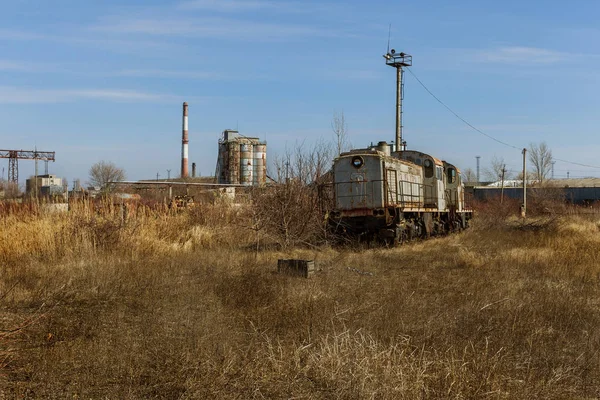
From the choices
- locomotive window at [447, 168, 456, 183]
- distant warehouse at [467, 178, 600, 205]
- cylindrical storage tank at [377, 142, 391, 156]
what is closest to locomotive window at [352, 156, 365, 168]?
cylindrical storage tank at [377, 142, 391, 156]

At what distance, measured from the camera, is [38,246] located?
11961 mm

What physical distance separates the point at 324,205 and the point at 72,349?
1227 centimetres

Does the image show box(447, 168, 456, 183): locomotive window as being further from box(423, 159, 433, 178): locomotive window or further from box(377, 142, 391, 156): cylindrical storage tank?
box(377, 142, 391, 156): cylindrical storage tank

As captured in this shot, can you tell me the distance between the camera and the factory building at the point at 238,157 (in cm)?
5353

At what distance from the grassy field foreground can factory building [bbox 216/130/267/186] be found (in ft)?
129

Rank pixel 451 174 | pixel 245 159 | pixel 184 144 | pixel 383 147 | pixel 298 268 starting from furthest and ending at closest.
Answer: pixel 184 144 → pixel 245 159 → pixel 451 174 → pixel 383 147 → pixel 298 268

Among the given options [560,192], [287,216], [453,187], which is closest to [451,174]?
[453,187]

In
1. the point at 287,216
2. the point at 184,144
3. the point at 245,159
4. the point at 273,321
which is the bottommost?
the point at 273,321

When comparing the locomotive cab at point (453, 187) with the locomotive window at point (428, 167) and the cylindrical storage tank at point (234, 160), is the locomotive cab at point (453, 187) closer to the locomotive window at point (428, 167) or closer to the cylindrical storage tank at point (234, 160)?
the locomotive window at point (428, 167)

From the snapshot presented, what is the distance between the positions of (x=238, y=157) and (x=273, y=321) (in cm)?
4736

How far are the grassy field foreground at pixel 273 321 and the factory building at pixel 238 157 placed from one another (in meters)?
39.2

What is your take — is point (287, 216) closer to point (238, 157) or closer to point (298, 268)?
point (298, 268)

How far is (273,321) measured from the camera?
23.1 feet

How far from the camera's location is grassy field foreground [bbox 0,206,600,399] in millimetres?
4715
